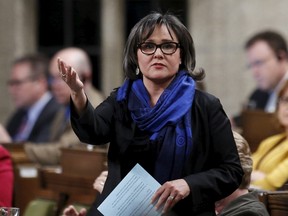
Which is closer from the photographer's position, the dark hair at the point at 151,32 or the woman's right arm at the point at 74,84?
the woman's right arm at the point at 74,84

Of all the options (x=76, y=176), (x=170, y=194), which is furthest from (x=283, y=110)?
(x=170, y=194)

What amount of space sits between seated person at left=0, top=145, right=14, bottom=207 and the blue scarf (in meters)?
1.80

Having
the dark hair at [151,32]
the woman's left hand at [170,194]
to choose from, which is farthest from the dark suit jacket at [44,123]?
the woman's left hand at [170,194]

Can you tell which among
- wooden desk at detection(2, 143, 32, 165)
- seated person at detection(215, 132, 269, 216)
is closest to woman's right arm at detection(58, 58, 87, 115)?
seated person at detection(215, 132, 269, 216)

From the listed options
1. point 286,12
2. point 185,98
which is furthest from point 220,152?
point 286,12

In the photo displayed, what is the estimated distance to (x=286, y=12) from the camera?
11102 millimetres

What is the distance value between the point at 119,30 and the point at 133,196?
789 cm

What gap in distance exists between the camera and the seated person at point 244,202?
14.5 ft

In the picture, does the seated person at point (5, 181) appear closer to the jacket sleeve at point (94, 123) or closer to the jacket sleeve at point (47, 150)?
the jacket sleeve at point (94, 123)

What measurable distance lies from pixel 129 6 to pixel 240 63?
4.08ft

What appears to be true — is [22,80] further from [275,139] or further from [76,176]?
[275,139]

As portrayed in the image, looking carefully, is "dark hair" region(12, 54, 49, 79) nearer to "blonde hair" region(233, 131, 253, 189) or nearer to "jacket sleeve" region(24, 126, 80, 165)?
"jacket sleeve" region(24, 126, 80, 165)

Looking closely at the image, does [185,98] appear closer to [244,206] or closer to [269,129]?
[244,206]

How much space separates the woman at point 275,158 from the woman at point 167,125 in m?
2.25
